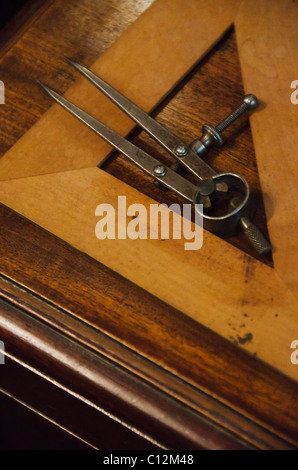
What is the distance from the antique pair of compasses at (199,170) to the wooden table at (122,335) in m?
0.04

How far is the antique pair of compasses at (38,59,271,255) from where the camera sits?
2.14ft

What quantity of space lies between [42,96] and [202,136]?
311 mm

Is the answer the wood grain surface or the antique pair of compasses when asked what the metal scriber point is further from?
the wood grain surface

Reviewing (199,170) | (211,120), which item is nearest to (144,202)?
(199,170)

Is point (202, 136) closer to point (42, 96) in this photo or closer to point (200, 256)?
point (200, 256)

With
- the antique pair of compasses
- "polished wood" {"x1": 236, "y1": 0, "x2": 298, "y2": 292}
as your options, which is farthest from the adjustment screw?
"polished wood" {"x1": 236, "y1": 0, "x2": 298, "y2": 292}

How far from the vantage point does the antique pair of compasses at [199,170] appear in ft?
2.14

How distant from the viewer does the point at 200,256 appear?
668mm

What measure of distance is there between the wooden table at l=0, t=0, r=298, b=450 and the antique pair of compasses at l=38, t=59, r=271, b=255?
1.4 inches

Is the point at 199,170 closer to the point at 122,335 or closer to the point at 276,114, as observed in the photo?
the point at 276,114

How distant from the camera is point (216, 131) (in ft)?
2.34

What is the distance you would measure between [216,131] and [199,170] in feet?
0.24

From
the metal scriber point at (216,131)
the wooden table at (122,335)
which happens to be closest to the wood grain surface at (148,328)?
the wooden table at (122,335)

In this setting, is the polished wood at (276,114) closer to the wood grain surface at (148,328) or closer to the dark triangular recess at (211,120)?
the dark triangular recess at (211,120)
